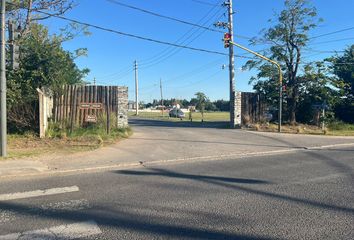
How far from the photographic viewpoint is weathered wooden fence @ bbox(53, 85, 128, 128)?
1673 cm

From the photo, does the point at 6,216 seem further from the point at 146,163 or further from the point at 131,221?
the point at 146,163

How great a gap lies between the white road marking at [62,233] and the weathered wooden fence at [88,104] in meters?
12.2

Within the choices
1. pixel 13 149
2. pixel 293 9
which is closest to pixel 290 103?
pixel 293 9

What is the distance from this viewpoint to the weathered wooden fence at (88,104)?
54.9 feet

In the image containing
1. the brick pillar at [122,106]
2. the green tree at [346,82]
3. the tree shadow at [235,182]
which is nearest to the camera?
the tree shadow at [235,182]

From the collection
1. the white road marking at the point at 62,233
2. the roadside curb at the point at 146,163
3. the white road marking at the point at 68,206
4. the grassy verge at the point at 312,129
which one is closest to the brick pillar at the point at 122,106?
the roadside curb at the point at 146,163

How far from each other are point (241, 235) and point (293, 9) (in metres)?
25.2

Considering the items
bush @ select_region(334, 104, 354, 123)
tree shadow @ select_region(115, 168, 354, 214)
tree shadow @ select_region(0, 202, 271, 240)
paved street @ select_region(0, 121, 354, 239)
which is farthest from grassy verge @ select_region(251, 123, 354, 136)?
tree shadow @ select_region(0, 202, 271, 240)

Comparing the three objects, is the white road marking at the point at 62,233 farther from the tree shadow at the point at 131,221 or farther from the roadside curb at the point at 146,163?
the roadside curb at the point at 146,163

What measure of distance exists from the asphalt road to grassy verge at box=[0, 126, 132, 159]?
3.74 meters

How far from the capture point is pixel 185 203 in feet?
20.1

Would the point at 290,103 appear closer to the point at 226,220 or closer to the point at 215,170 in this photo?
the point at 215,170

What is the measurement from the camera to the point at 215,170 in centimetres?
946

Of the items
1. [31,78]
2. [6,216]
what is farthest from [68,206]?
[31,78]
